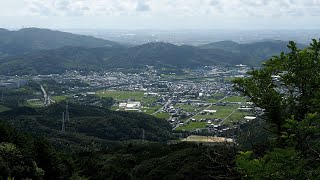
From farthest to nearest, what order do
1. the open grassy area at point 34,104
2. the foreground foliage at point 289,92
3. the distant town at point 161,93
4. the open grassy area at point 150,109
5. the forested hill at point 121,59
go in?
the forested hill at point 121,59
the open grassy area at point 34,104
the open grassy area at point 150,109
the distant town at point 161,93
the foreground foliage at point 289,92

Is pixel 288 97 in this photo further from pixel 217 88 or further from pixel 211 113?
pixel 217 88

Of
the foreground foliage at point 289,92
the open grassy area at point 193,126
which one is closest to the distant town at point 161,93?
the open grassy area at point 193,126

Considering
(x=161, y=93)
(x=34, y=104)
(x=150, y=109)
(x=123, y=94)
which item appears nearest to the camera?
(x=34, y=104)

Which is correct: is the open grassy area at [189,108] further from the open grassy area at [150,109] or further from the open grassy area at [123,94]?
the open grassy area at [123,94]

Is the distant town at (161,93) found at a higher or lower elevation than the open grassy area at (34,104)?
→ lower

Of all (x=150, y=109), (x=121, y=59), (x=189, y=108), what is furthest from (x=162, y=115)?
(x=121, y=59)

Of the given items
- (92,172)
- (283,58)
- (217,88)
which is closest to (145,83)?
(217,88)

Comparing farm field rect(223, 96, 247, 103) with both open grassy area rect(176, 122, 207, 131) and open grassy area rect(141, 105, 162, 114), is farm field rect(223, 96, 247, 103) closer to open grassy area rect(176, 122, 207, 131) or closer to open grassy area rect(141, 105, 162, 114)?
open grassy area rect(141, 105, 162, 114)

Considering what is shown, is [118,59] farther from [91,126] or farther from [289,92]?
[289,92]
